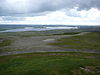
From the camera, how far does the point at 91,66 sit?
2333 centimetres

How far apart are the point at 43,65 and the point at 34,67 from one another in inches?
74.2

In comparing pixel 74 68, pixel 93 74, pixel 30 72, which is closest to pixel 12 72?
pixel 30 72

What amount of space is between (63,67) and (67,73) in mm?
1938

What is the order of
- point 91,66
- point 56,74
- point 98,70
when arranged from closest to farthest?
point 56,74
point 98,70
point 91,66

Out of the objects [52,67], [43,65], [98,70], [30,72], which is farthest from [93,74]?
[30,72]

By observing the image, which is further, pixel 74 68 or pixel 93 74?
pixel 74 68

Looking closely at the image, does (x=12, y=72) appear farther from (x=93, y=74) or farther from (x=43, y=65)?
(x=93, y=74)

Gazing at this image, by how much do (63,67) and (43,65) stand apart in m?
3.94

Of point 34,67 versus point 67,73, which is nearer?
point 67,73

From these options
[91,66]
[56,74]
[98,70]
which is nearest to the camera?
[56,74]

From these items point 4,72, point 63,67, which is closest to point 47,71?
point 63,67

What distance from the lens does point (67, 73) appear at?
2061cm

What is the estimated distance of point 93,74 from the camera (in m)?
20.7

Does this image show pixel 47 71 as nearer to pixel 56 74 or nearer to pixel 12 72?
pixel 56 74
